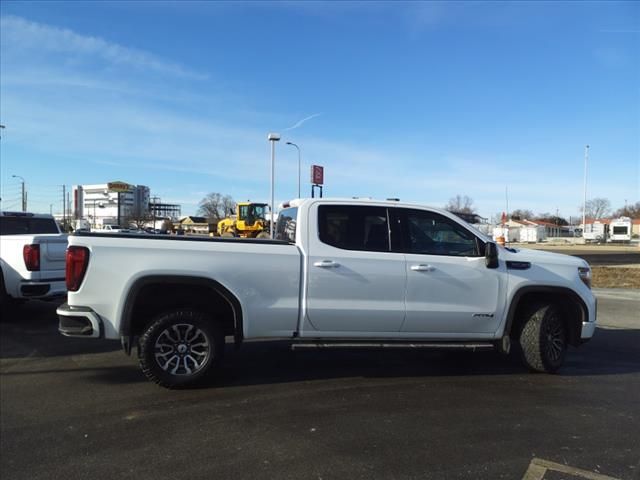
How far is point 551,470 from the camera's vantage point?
3.59m

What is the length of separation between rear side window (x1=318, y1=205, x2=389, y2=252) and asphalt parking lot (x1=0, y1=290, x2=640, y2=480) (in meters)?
1.47

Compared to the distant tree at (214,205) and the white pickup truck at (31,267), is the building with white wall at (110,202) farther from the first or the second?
the white pickup truck at (31,267)

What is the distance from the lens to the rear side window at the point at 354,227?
5500 millimetres

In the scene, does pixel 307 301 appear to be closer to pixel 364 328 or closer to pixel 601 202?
pixel 364 328

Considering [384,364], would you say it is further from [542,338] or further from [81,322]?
[81,322]

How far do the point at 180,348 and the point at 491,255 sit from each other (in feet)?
11.1

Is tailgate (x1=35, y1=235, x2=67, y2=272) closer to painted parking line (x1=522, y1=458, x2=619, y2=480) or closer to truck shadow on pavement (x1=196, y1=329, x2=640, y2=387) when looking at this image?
truck shadow on pavement (x1=196, y1=329, x2=640, y2=387)

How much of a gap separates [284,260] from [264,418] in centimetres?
153

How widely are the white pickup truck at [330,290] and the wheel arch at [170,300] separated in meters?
0.01

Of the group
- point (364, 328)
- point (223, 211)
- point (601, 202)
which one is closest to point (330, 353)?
point (364, 328)

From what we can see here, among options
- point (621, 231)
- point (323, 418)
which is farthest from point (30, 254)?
point (621, 231)

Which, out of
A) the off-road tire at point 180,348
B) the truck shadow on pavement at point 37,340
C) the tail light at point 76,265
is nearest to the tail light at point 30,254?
the truck shadow on pavement at point 37,340

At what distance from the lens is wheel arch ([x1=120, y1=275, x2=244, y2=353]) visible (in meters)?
5.03

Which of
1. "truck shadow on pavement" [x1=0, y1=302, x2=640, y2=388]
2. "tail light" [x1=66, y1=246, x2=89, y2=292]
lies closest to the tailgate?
"truck shadow on pavement" [x1=0, y1=302, x2=640, y2=388]
